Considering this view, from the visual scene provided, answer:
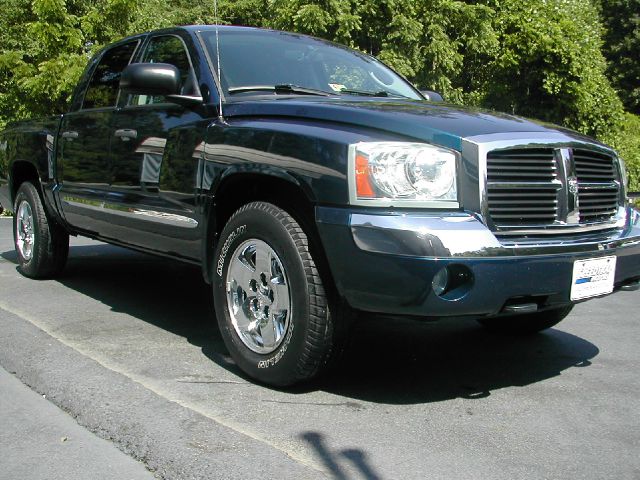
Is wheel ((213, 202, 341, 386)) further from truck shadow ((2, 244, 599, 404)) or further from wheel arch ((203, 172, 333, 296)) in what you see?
truck shadow ((2, 244, 599, 404))

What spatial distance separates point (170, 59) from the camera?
516 cm

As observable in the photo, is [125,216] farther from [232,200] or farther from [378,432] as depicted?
[378,432]

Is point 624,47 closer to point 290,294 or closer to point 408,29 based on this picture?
point 408,29

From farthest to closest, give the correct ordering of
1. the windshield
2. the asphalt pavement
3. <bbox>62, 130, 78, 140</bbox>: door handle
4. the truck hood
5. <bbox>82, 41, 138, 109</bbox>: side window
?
<bbox>62, 130, 78, 140</bbox>: door handle
<bbox>82, 41, 138, 109</bbox>: side window
the windshield
the truck hood
the asphalt pavement

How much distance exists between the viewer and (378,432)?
135 inches

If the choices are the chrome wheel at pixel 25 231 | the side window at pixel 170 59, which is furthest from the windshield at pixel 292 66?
the chrome wheel at pixel 25 231

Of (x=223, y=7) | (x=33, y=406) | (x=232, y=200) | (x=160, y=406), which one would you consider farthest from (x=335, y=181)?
(x=223, y=7)

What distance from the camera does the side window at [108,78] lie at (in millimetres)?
5823

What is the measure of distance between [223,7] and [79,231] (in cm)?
2251

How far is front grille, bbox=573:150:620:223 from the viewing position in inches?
158

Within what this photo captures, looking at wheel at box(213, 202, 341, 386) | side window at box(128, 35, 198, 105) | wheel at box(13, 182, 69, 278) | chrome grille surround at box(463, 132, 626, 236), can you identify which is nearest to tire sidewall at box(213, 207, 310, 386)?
wheel at box(213, 202, 341, 386)

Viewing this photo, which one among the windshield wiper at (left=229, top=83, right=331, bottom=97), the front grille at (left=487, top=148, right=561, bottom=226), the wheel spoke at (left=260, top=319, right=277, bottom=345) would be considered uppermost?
the windshield wiper at (left=229, top=83, right=331, bottom=97)

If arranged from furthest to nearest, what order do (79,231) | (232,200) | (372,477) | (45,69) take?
(45,69) → (79,231) → (232,200) → (372,477)

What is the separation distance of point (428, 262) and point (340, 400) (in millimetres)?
911
